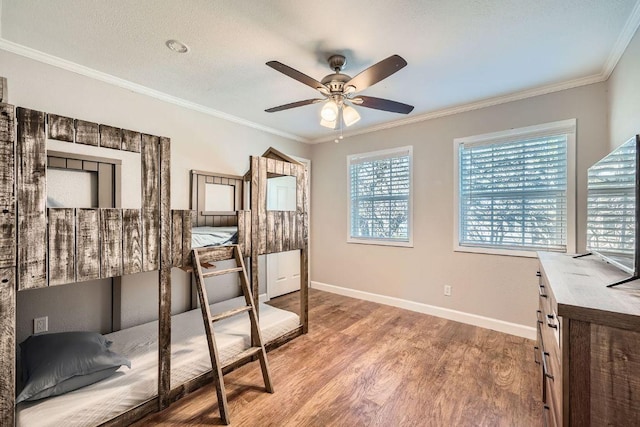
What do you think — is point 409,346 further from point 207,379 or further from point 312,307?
point 207,379

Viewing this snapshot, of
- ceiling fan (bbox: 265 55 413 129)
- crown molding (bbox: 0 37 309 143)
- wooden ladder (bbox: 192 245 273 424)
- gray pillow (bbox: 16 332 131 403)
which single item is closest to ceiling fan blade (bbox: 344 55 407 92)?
ceiling fan (bbox: 265 55 413 129)

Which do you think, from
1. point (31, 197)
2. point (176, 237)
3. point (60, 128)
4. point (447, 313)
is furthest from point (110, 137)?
point (447, 313)

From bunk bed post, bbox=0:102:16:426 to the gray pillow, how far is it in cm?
25

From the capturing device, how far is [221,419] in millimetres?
1724

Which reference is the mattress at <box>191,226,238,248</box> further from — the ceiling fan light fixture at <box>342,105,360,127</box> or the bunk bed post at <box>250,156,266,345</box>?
the ceiling fan light fixture at <box>342,105,360,127</box>

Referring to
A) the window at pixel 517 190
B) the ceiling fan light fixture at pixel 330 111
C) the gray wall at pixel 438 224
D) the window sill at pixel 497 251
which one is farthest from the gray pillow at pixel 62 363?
the window at pixel 517 190

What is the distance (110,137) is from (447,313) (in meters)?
3.72

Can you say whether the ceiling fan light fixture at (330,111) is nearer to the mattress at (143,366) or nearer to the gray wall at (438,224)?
the gray wall at (438,224)

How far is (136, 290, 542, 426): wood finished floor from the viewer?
175cm

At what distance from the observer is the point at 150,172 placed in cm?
176

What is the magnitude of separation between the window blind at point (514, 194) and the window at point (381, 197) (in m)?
0.70

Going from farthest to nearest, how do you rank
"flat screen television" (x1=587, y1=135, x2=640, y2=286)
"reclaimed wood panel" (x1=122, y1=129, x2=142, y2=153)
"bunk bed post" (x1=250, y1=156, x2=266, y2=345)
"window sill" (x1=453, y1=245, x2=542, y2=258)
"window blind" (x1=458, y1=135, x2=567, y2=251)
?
"window sill" (x1=453, y1=245, x2=542, y2=258)
"window blind" (x1=458, y1=135, x2=567, y2=251)
"bunk bed post" (x1=250, y1=156, x2=266, y2=345)
"reclaimed wood panel" (x1=122, y1=129, x2=142, y2=153)
"flat screen television" (x1=587, y1=135, x2=640, y2=286)

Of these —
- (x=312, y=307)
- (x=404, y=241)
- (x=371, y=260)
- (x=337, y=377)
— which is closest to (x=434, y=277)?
(x=404, y=241)

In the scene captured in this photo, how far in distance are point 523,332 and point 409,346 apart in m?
1.26
